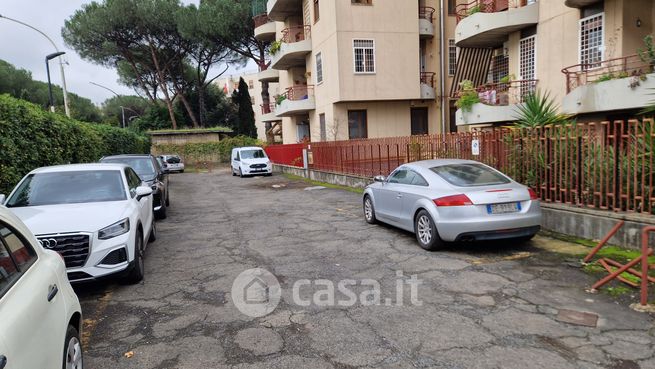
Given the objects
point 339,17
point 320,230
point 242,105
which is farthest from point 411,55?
point 242,105

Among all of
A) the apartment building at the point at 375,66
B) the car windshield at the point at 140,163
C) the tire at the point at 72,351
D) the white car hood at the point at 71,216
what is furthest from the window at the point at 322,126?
the tire at the point at 72,351

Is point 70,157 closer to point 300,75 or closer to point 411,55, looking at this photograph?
point 411,55

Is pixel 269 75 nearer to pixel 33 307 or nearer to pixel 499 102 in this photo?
pixel 499 102

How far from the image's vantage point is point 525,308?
4.73m

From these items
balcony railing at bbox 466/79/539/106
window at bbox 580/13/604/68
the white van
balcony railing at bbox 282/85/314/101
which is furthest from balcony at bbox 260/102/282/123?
window at bbox 580/13/604/68

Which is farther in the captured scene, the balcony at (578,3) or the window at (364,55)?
the window at (364,55)

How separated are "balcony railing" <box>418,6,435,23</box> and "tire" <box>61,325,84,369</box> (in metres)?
26.3

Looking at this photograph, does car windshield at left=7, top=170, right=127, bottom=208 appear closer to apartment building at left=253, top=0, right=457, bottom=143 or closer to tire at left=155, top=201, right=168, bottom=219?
tire at left=155, top=201, right=168, bottom=219

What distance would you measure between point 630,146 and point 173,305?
7.01 metres

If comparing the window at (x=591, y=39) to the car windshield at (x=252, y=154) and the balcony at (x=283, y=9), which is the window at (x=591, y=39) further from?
the balcony at (x=283, y=9)

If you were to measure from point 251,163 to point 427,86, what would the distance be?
36.9ft

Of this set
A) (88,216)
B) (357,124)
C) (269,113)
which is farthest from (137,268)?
(269,113)

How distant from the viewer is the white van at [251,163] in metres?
25.9

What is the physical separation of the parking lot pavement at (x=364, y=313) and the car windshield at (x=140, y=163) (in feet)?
14.7
